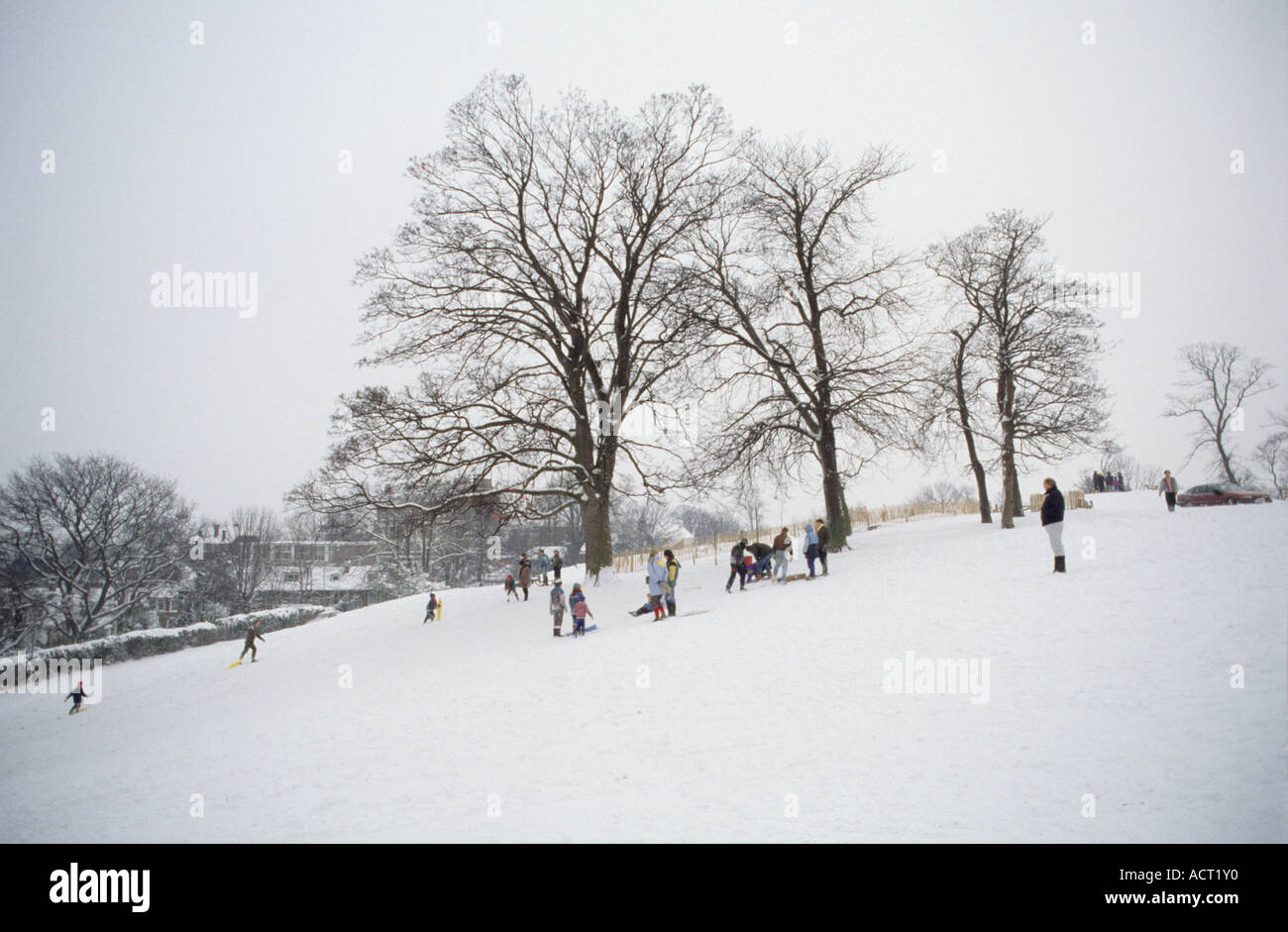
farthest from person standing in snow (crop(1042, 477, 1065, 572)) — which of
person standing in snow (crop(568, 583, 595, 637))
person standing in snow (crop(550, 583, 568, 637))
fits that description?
person standing in snow (crop(550, 583, 568, 637))

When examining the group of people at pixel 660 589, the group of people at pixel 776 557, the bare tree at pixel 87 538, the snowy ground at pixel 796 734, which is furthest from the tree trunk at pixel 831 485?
the bare tree at pixel 87 538

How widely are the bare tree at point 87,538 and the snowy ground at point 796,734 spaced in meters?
36.0

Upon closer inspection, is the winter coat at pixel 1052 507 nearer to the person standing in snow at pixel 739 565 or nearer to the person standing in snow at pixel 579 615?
the person standing in snow at pixel 739 565

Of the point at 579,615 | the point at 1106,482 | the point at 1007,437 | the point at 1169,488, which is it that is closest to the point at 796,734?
the point at 579,615

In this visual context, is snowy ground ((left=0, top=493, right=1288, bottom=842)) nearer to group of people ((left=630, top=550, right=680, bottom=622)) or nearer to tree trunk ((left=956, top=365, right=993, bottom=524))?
group of people ((left=630, top=550, right=680, bottom=622))

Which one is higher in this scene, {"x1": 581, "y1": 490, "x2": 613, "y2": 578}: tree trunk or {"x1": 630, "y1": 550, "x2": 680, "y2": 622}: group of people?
{"x1": 581, "y1": 490, "x2": 613, "y2": 578}: tree trunk

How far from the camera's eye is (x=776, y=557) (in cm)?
1788

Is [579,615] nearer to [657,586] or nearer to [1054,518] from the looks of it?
[657,586]

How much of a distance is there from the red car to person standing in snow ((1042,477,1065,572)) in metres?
22.4

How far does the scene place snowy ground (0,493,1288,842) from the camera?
5.23m

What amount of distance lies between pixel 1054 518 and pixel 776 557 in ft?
24.9
